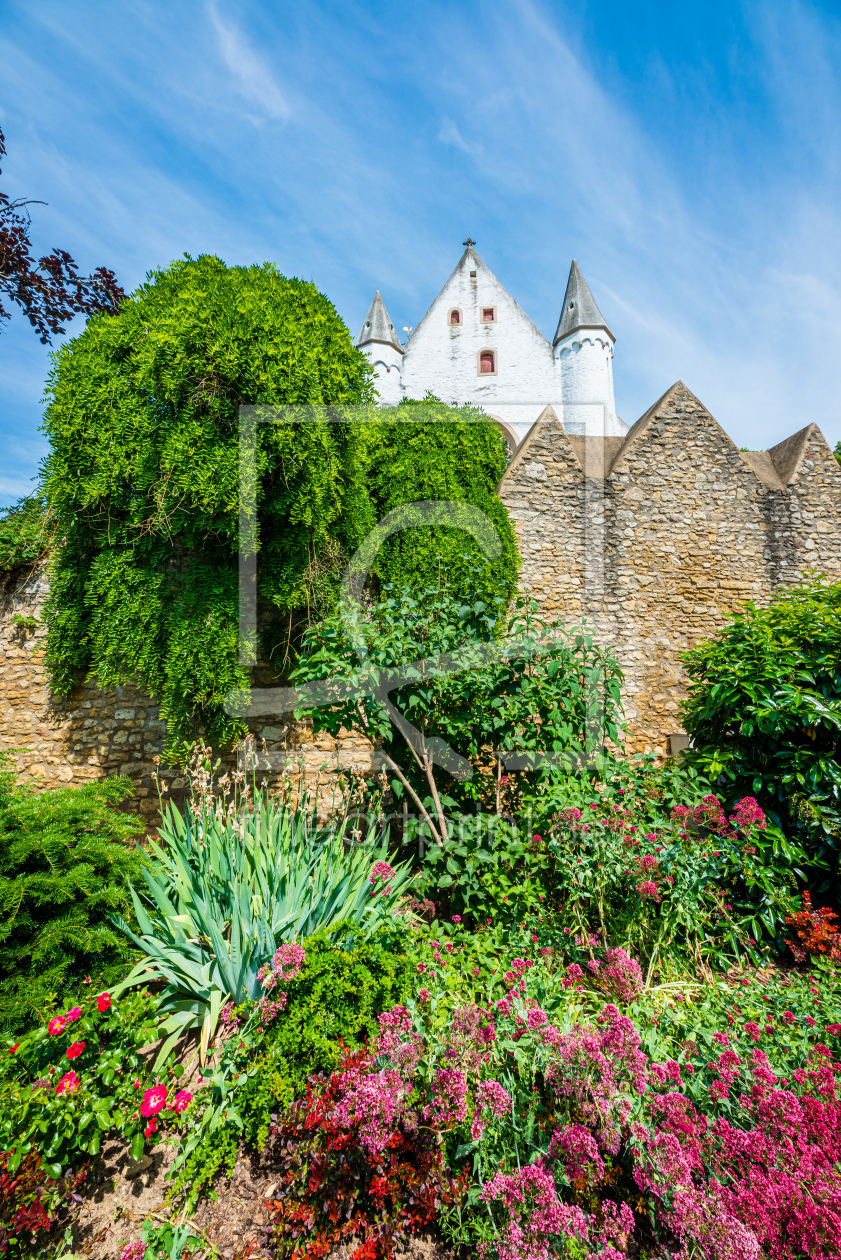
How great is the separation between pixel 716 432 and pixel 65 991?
8.31 meters

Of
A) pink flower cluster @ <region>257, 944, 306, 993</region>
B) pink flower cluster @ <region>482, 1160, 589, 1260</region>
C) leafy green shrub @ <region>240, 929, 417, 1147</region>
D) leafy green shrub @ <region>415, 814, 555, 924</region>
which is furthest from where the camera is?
leafy green shrub @ <region>415, 814, 555, 924</region>

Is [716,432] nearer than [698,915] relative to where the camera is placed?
No

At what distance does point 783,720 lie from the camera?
12.4 feet

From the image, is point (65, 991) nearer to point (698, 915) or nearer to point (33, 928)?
point (33, 928)

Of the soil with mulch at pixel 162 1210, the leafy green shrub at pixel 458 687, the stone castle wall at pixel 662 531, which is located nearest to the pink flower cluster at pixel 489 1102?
the soil with mulch at pixel 162 1210

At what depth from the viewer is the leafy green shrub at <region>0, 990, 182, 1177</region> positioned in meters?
1.90

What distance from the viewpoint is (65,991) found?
251 cm

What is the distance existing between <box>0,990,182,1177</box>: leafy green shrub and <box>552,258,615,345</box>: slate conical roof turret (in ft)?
73.3

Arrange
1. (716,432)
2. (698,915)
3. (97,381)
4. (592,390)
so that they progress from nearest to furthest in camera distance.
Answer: (698,915) < (97,381) < (716,432) < (592,390)

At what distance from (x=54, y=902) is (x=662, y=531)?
7004 mm

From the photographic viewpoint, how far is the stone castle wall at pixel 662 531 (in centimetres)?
650

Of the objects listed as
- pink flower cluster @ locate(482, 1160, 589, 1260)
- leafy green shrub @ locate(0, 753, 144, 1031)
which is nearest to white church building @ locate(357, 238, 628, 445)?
leafy green shrub @ locate(0, 753, 144, 1031)

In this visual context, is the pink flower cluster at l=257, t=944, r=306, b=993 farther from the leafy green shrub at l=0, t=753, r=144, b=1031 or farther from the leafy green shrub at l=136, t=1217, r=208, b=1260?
the leafy green shrub at l=0, t=753, r=144, b=1031

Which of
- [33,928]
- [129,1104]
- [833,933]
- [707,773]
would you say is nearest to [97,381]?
[33,928]
